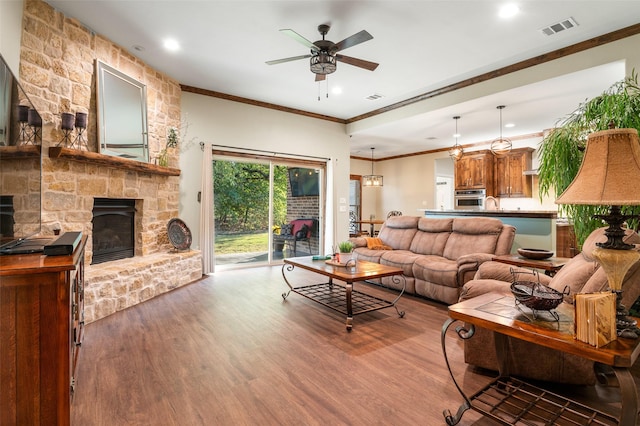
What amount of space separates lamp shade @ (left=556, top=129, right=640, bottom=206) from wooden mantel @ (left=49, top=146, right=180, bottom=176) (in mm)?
4095

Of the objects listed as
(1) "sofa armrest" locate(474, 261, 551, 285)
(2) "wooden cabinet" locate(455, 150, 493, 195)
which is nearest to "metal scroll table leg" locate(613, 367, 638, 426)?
(1) "sofa armrest" locate(474, 261, 551, 285)

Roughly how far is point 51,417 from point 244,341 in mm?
1426

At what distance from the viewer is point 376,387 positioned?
6.77 ft

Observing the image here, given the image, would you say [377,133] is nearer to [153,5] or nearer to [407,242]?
[407,242]

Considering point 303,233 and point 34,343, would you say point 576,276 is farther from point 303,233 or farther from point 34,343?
point 303,233

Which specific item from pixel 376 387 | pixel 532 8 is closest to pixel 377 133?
pixel 532 8

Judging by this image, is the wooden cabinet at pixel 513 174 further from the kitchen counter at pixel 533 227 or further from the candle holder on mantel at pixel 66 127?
the candle holder on mantel at pixel 66 127

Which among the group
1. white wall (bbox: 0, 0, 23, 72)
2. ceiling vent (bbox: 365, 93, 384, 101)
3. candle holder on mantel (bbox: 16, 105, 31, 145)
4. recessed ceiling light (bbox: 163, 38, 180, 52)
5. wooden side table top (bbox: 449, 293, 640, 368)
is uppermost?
recessed ceiling light (bbox: 163, 38, 180, 52)

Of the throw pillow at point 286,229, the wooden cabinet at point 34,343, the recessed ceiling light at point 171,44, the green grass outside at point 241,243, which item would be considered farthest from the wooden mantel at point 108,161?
the throw pillow at point 286,229

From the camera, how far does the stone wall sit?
3.10 m

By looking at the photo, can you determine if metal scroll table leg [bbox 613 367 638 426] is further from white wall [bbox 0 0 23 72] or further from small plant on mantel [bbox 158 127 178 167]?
small plant on mantel [bbox 158 127 178 167]

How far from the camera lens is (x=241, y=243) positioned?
19.9 ft

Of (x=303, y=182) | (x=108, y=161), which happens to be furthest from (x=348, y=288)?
(x=303, y=182)

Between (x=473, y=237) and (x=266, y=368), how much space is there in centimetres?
→ 324
